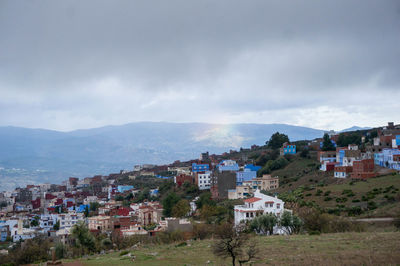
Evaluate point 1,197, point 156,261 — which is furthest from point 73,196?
point 156,261

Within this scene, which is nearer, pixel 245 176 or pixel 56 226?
pixel 56 226

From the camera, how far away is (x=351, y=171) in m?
55.3

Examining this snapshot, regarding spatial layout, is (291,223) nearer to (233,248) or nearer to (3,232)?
(233,248)

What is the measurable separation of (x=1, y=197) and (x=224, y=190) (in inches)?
2889

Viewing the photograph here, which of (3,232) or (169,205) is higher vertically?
(169,205)

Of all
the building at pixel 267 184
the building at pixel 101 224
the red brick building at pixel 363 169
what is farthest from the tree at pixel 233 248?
the building at pixel 267 184

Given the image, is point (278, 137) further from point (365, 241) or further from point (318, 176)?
point (365, 241)

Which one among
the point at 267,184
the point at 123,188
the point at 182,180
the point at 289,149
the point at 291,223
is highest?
the point at 289,149

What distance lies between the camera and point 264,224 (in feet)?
103

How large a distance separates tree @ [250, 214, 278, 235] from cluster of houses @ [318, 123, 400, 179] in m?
25.6

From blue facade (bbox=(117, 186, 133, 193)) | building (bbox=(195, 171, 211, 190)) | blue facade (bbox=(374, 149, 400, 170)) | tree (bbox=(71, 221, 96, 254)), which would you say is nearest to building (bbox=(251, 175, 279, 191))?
building (bbox=(195, 171, 211, 190))

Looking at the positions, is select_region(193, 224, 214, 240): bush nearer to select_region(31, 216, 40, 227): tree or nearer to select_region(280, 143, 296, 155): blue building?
select_region(31, 216, 40, 227): tree

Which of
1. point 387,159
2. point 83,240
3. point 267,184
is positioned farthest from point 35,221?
point 387,159

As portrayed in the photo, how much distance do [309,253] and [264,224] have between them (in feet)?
42.9
